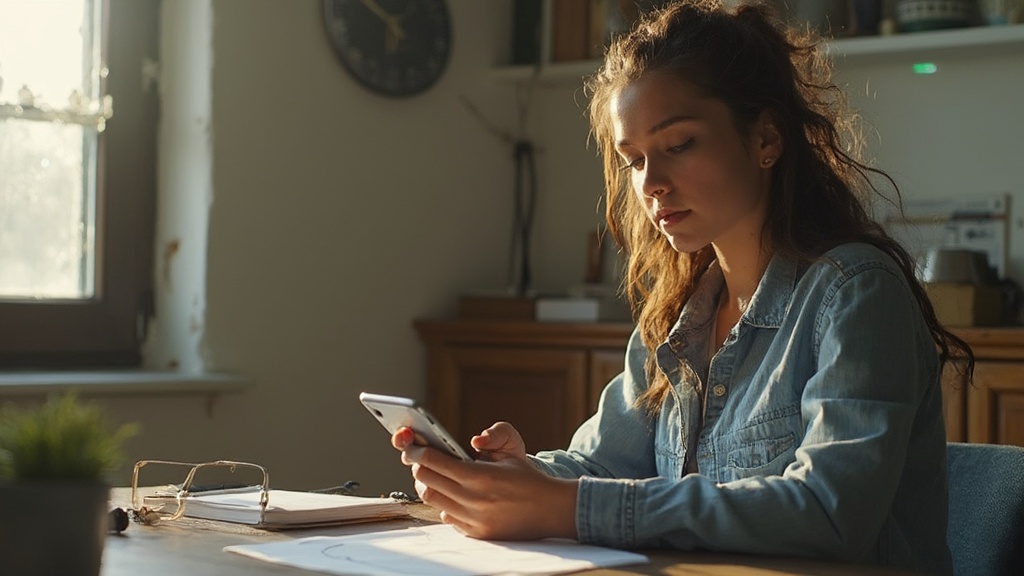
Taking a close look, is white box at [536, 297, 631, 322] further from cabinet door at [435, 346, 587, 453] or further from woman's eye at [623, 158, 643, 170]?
woman's eye at [623, 158, 643, 170]

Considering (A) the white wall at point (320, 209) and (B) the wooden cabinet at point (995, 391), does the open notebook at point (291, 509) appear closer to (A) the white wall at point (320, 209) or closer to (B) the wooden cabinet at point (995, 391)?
(A) the white wall at point (320, 209)

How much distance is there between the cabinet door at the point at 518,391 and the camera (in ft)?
10.4

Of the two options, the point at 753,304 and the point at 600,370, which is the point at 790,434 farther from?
the point at 600,370

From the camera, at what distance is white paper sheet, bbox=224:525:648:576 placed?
114 centimetres

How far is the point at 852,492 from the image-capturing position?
127cm

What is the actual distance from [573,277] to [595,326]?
1.89 feet

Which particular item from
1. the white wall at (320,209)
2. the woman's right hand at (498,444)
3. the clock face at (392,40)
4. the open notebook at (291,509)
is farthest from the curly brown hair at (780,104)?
the clock face at (392,40)

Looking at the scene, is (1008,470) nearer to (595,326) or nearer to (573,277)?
(595,326)

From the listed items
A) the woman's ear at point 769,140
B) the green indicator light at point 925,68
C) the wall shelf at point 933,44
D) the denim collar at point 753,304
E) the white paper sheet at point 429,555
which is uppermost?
the wall shelf at point 933,44

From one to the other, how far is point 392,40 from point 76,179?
86cm

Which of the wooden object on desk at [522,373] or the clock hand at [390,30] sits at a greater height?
the clock hand at [390,30]

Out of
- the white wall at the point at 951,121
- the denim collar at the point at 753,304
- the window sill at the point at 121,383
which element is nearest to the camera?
the denim collar at the point at 753,304

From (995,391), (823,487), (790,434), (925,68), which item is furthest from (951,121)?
(823,487)

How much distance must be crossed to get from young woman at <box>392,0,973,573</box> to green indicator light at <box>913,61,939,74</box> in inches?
56.1
